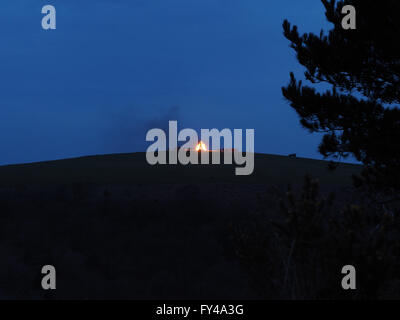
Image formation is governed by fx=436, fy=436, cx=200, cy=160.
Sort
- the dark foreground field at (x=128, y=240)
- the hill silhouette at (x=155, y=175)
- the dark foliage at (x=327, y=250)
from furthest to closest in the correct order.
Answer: the hill silhouette at (x=155, y=175) < the dark foreground field at (x=128, y=240) < the dark foliage at (x=327, y=250)

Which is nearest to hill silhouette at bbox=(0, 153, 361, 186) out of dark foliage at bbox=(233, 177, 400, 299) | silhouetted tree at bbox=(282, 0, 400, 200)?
silhouetted tree at bbox=(282, 0, 400, 200)

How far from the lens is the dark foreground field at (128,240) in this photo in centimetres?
1161

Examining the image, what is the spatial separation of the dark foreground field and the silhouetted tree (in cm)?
133

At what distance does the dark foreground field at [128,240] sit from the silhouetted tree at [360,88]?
4.37ft

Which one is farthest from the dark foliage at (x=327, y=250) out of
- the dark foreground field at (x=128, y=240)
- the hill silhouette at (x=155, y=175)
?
the hill silhouette at (x=155, y=175)

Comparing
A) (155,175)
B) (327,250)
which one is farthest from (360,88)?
(155,175)

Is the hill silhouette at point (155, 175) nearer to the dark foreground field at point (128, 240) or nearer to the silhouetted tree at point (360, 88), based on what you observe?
the dark foreground field at point (128, 240)

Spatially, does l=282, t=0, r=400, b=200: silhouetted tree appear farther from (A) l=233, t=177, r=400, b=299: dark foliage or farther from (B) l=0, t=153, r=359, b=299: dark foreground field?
(A) l=233, t=177, r=400, b=299: dark foliage

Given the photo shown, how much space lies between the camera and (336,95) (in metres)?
13.3

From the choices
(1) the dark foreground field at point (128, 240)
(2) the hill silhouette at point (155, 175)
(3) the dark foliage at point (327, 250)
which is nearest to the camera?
(3) the dark foliage at point (327, 250)

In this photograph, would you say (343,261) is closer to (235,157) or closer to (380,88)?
(380,88)

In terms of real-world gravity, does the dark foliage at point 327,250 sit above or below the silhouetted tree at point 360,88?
below

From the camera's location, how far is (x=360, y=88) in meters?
13.7

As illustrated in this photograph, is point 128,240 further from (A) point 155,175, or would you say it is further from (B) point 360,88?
(A) point 155,175
